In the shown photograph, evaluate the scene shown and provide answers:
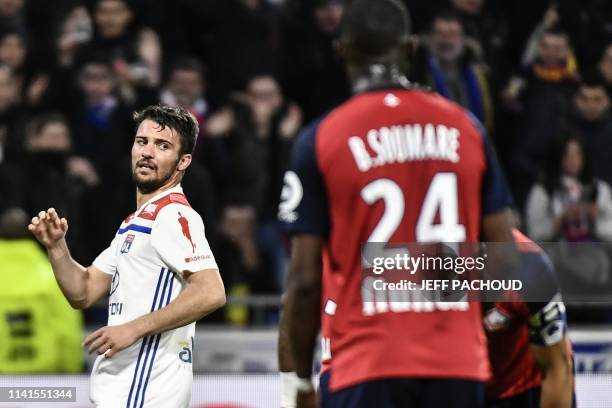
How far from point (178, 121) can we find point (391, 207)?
1.96 m

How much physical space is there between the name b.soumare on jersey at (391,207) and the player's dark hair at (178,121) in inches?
66.0

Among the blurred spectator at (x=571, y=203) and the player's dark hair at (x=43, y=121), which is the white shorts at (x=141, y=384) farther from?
the blurred spectator at (x=571, y=203)

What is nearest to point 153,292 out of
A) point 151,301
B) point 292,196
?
point 151,301

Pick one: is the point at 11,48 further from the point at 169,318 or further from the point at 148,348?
the point at 169,318

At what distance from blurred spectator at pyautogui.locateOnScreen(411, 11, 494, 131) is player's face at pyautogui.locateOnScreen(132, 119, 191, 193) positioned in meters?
5.65

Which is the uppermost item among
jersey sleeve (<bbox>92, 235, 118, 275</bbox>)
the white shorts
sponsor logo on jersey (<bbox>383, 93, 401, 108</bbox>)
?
sponsor logo on jersey (<bbox>383, 93, 401, 108</bbox>)

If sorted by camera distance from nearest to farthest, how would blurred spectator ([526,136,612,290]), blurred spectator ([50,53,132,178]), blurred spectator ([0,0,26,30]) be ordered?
blurred spectator ([526,136,612,290]), blurred spectator ([50,53,132,178]), blurred spectator ([0,0,26,30])

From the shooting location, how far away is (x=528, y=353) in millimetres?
5574

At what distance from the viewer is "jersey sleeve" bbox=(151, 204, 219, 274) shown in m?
5.33

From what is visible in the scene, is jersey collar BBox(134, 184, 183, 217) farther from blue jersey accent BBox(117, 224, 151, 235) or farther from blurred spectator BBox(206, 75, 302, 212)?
blurred spectator BBox(206, 75, 302, 212)

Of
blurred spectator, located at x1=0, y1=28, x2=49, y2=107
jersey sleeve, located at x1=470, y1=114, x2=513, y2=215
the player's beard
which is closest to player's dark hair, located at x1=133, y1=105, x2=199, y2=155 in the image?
the player's beard

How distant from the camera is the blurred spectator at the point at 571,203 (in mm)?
10867

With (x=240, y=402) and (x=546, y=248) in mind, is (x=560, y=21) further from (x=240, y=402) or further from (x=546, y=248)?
(x=240, y=402)

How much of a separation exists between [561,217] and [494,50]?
7.20 feet
